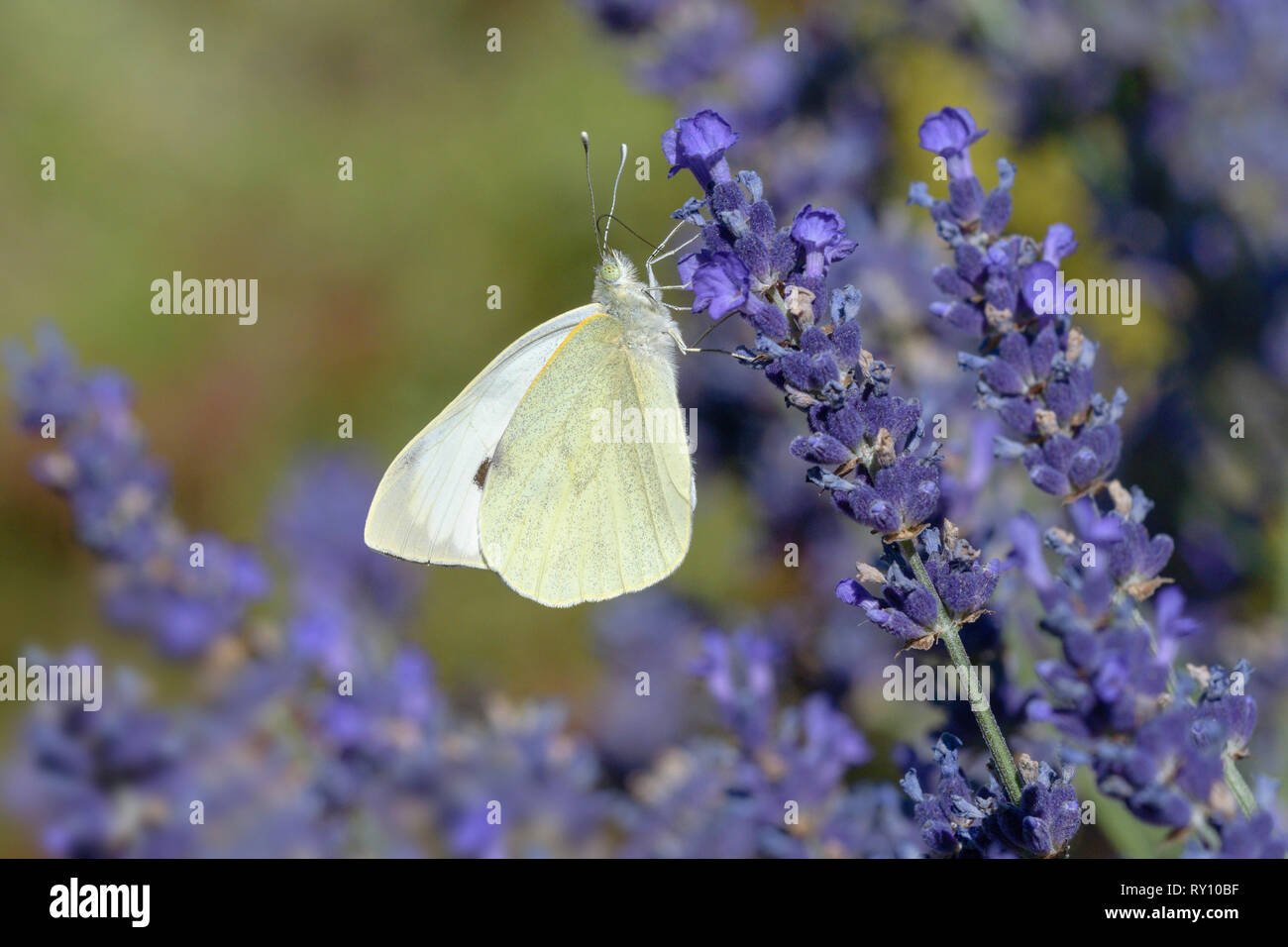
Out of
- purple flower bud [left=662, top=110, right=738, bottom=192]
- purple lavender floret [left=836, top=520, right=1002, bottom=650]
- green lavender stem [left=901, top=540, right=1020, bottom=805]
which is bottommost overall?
green lavender stem [left=901, top=540, right=1020, bottom=805]

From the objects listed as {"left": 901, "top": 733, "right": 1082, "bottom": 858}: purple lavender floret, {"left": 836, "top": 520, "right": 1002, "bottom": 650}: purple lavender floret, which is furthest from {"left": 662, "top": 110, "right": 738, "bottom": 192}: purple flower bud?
{"left": 901, "top": 733, "right": 1082, "bottom": 858}: purple lavender floret

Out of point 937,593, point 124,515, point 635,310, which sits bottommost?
point 937,593

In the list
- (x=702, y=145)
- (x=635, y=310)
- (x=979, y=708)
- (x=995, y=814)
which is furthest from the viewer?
(x=635, y=310)

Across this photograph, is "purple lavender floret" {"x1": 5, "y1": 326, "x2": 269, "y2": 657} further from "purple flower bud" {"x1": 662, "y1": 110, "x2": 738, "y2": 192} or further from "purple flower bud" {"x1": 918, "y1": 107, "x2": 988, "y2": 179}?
"purple flower bud" {"x1": 918, "y1": 107, "x2": 988, "y2": 179}

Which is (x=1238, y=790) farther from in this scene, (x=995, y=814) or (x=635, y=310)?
(x=635, y=310)

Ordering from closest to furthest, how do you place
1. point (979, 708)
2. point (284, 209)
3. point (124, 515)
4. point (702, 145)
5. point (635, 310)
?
point (979, 708)
point (702, 145)
point (635, 310)
point (124, 515)
point (284, 209)

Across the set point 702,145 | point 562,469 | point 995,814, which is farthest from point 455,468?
point 995,814
